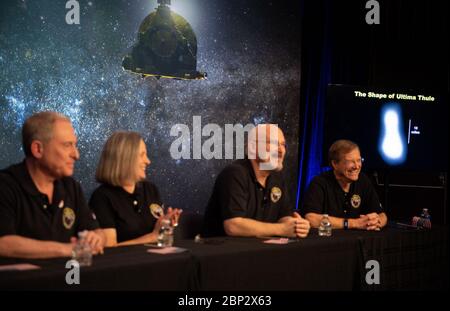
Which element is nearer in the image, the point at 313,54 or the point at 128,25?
the point at 128,25

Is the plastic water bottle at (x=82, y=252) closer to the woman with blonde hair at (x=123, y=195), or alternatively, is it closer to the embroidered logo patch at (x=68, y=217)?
the embroidered logo patch at (x=68, y=217)

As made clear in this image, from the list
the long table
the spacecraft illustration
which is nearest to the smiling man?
the long table

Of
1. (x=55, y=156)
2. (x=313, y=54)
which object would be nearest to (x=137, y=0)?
(x=313, y=54)

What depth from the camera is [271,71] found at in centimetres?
680

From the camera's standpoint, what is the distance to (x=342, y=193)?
14.4 feet

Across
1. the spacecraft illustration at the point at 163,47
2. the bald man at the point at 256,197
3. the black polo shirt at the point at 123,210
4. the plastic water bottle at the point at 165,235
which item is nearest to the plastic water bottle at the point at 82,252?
the plastic water bottle at the point at 165,235

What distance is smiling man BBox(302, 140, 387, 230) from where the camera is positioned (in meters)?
4.25

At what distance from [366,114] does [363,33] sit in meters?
1.37

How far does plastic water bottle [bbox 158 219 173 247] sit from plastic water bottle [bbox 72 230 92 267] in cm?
57

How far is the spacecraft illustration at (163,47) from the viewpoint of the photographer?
19.5 ft
